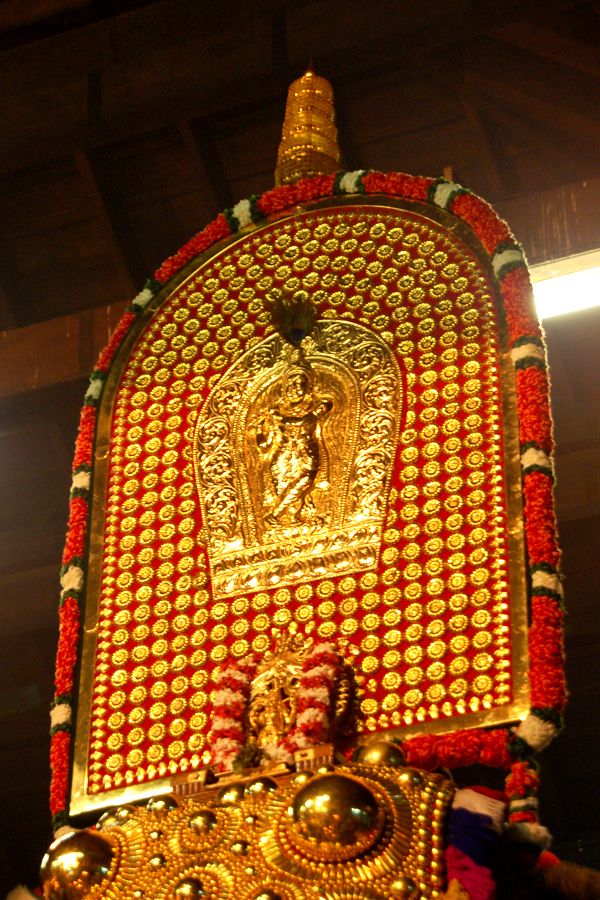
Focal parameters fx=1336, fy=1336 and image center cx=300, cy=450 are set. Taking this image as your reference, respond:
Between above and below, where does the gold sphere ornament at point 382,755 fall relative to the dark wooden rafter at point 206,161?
below

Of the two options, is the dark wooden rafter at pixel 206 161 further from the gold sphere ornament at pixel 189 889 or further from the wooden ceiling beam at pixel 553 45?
the gold sphere ornament at pixel 189 889

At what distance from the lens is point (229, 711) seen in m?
3.03

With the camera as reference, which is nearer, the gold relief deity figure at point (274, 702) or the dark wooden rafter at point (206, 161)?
the gold relief deity figure at point (274, 702)

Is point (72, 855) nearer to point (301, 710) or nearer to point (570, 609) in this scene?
point (301, 710)

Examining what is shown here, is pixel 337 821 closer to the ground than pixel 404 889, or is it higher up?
higher up

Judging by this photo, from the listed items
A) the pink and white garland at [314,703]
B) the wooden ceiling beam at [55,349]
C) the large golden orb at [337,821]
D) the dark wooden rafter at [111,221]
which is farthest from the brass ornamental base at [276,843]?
the dark wooden rafter at [111,221]

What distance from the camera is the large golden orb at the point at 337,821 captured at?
247 cm

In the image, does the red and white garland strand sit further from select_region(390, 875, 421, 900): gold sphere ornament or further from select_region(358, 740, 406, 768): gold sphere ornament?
select_region(390, 875, 421, 900): gold sphere ornament

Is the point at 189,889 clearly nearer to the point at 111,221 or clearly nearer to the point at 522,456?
the point at 522,456

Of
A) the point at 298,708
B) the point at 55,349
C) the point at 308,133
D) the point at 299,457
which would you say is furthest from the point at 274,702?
the point at 55,349

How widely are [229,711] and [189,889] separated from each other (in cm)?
54

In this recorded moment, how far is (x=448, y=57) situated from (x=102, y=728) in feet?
8.67

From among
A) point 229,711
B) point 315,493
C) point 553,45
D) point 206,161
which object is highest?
point 553,45

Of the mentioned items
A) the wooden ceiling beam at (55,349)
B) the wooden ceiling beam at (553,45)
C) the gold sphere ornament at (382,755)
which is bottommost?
the gold sphere ornament at (382,755)
